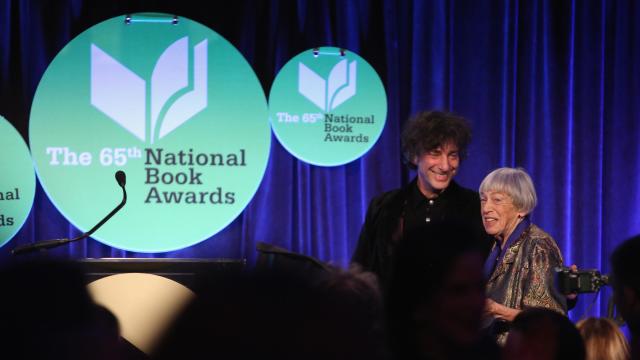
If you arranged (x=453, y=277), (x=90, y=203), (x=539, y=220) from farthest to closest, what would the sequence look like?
(x=539, y=220)
(x=90, y=203)
(x=453, y=277)

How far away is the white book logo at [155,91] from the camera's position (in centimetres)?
468

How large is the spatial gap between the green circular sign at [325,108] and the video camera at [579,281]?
2.30 m

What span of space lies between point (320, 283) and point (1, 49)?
4733 mm

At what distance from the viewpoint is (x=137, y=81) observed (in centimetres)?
470

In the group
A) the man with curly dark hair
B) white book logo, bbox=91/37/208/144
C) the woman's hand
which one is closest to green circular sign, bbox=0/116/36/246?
white book logo, bbox=91/37/208/144

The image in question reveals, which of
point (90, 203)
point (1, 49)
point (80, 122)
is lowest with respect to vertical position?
point (90, 203)

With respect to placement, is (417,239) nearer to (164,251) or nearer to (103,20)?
(164,251)

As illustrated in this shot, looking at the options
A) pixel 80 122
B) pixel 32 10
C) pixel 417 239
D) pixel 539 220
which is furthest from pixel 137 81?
pixel 417 239

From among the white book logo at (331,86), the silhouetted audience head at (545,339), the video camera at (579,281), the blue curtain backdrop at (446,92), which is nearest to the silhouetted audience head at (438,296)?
the silhouetted audience head at (545,339)

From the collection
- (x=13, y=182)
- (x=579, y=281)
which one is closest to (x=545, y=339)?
(x=579, y=281)

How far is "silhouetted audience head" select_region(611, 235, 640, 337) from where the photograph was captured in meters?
1.73

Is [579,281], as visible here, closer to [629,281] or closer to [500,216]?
[500,216]

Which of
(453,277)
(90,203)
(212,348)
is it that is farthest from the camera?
(90,203)

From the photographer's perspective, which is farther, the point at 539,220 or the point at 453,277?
the point at 539,220
